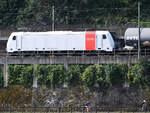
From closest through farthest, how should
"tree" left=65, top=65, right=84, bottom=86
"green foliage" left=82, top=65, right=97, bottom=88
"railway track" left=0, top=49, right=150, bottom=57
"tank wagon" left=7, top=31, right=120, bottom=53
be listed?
"green foliage" left=82, top=65, right=97, bottom=88 < "tree" left=65, top=65, right=84, bottom=86 < "railway track" left=0, top=49, right=150, bottom=57 < "tank wagon" left=7, top=31, right=120, bottom=53

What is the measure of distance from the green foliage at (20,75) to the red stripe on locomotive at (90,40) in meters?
5.98

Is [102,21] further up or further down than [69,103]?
further up

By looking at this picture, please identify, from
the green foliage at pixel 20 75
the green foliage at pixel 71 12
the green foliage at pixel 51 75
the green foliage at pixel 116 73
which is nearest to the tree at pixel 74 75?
the green foliage at pixel 51 75

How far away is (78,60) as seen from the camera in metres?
63.7

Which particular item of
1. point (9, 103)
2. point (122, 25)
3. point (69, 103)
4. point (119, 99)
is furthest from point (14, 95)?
point (122, 25)

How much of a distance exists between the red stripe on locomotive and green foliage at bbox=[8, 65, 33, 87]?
19.6 ft

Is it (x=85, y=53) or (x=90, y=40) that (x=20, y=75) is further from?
(x=90, y=40)

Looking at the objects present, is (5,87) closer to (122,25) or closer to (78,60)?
(78,60)

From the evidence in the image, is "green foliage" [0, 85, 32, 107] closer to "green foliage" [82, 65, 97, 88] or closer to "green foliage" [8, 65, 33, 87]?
"green foliage" [8, 65, 33, 87]

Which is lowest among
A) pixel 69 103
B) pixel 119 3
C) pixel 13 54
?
pixel 69 103

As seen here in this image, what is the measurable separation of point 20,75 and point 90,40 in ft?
24.1

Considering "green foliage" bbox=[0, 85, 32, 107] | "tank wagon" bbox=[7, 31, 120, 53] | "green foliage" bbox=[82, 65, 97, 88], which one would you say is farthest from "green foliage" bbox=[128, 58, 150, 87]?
"green foliage" bbox=[0, 85, 32, 107]

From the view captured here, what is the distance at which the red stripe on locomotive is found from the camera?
6675cm

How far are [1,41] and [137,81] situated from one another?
22.8m
